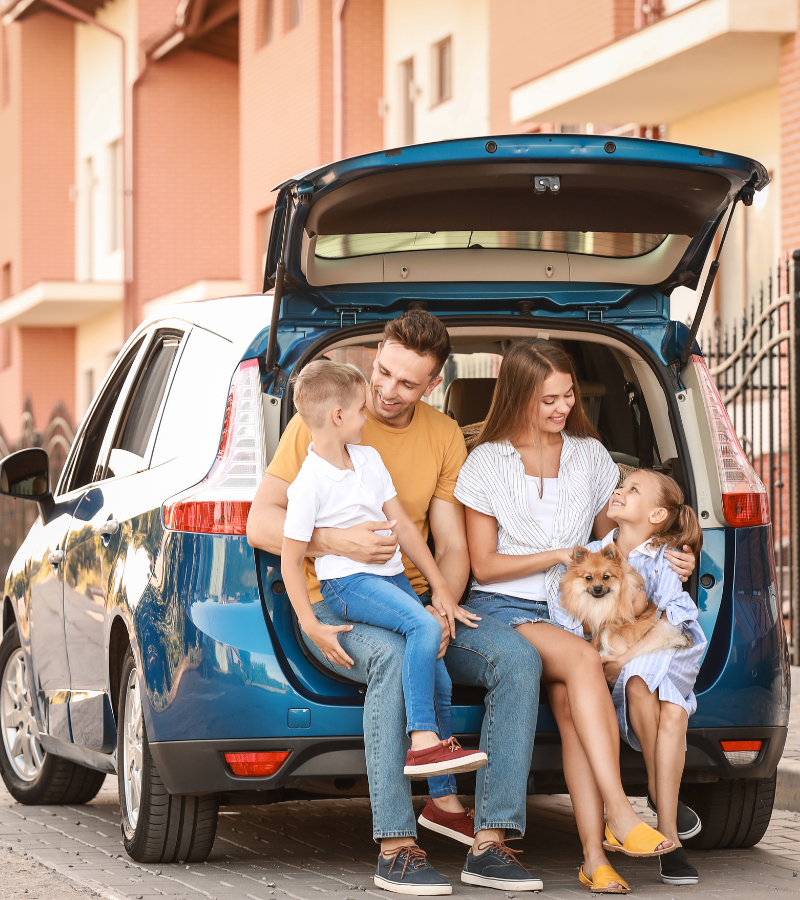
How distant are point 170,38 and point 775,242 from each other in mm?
15507

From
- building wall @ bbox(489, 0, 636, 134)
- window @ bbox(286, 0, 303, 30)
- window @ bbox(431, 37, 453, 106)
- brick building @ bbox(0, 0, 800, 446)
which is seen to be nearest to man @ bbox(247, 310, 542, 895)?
brick building @ bbox(0, 0, 800, 446)

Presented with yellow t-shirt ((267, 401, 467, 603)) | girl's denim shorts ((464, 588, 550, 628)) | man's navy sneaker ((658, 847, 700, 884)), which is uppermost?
yellow t-shirt ((267, 401, 467, 603))

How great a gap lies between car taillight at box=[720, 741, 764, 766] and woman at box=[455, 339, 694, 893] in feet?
1.36

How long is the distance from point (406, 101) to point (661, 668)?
714 inches

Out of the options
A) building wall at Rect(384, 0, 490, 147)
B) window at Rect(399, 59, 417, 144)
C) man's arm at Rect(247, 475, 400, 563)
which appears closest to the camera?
man's arm at Rect(247, 475, 400, 563)

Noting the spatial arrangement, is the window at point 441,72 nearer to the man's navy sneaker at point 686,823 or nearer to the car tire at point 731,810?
the car tire at point 731,810

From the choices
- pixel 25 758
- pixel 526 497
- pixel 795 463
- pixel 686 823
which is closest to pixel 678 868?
pixel 686 823

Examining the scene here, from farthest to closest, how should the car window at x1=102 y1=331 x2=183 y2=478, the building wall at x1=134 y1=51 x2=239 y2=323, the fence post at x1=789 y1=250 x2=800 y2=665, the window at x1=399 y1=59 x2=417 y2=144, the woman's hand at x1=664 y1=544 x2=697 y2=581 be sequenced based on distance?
1. the building wall at x1=134 y1=51 x2=239 y2=323
2. the window at x1=399 y1=59 x2=417 y2=144
3. the fence post at x1=789 y1=250 x2=800 y2=665
4. the car window at x1=102 y1=331 x2=183 y2=478
5. the woman's hand at x1=664 y1=544 x2=697 y2=581

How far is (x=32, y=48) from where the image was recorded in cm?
3322

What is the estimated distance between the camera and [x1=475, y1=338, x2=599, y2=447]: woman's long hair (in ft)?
18.2

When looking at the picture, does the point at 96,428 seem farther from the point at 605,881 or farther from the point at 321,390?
the point at 605,881

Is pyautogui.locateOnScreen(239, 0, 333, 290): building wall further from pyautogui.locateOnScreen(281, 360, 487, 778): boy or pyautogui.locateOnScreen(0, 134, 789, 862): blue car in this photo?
pyautogui.locateOnScreen(281, 360, 487, 778): boy

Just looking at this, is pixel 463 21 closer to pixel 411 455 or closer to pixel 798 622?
pixel 798 622

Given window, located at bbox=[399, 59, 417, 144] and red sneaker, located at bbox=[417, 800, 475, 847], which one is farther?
window, located at bbox=[399, 59, 417, 144]
